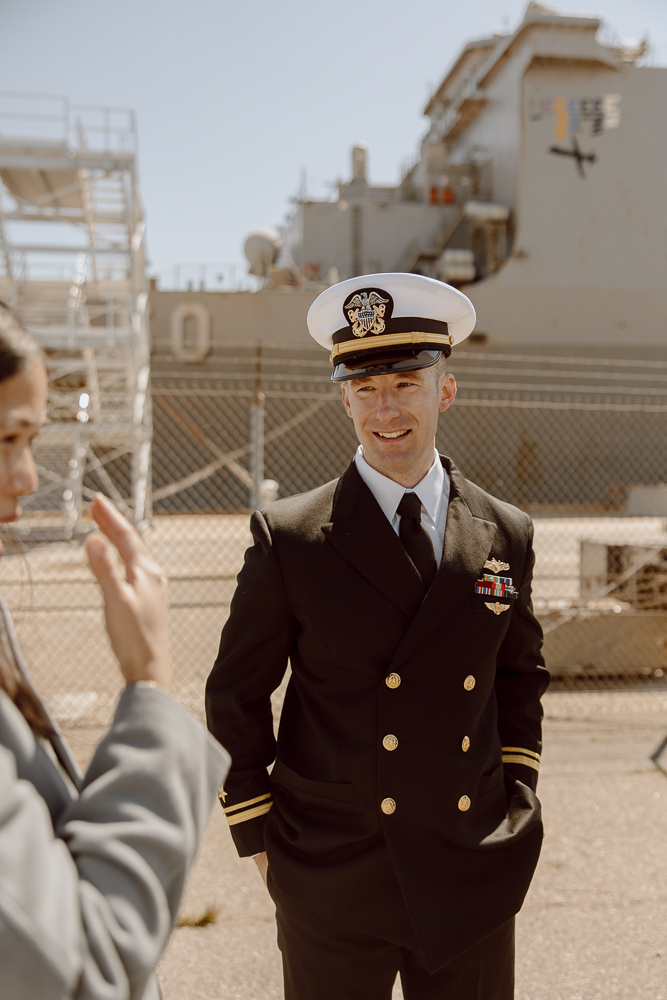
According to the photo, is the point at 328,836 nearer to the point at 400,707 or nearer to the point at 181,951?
the point at 400,707

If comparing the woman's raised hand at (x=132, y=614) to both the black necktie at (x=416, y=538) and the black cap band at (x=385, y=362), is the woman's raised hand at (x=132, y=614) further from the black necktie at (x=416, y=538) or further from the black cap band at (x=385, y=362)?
the black cap band at (x=385, y=362)

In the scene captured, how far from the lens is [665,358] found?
882 inches

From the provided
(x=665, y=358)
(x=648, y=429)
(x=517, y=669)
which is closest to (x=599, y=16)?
(x=665, y=358)

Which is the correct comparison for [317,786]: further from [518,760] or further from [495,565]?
[495,565]

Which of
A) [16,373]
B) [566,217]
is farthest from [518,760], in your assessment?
[566,217]

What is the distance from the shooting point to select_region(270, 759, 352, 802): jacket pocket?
1.63m

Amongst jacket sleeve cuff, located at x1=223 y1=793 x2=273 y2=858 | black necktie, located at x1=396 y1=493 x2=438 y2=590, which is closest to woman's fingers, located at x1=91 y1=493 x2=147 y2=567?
black necktie, located at x1=396 y1=493 x2=438 y2=590

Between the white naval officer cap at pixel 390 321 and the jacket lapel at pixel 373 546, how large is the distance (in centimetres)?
33

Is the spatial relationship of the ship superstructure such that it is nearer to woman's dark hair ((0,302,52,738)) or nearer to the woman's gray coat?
woman's dark hair ((0,302,52,738))

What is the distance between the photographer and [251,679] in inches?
69.9

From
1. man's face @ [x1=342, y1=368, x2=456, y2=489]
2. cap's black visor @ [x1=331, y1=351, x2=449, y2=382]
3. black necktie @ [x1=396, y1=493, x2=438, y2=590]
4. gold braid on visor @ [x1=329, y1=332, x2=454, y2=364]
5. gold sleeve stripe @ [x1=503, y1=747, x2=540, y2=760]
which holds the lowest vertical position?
gold sleeve stripe @ [x1=503, y1=747, x2=540, y2=760]

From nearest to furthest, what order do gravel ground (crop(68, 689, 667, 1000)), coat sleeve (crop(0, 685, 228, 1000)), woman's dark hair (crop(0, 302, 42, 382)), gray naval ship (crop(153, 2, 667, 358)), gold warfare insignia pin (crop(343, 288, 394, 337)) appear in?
coat sleeve (crop(0, 685, 228, 1000))
woman's dark hair (crop(0, 302, 42, 382))
gold warfare insignia pin (crop(343, 288, 394, 337))
gravel ground (crop(68, 689, 667, 1000))
gray naval ship (crop(153, 2, 667, 358))

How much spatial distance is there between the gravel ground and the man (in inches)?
37.9

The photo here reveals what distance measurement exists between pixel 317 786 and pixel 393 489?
2.34 ft
